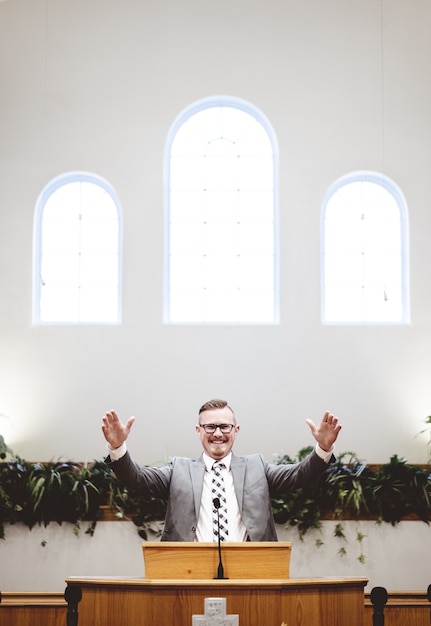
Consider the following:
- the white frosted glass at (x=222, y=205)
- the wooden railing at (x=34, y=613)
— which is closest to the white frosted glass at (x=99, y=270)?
the white frosted glass at (x=222, y=205)

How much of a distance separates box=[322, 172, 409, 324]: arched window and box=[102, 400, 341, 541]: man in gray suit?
294 cm

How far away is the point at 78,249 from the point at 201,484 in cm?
342

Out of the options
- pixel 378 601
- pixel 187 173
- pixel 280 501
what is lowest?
pixel 378 601

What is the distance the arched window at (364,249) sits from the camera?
300 inches

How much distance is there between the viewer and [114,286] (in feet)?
25.0

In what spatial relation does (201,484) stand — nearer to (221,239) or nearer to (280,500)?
(280,500)

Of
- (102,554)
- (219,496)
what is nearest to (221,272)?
(102,554)

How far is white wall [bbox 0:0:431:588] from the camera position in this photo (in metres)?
7.26

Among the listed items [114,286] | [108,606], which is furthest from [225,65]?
[108,606]

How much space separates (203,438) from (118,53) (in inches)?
156

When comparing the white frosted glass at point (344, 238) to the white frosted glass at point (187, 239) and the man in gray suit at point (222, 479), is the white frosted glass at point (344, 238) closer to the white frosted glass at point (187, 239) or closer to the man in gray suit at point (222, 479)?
the white frosted glass at point (187, 239)

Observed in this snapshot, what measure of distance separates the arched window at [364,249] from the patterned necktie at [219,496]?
3.02m

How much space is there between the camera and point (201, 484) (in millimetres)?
4711

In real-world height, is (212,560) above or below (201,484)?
below
